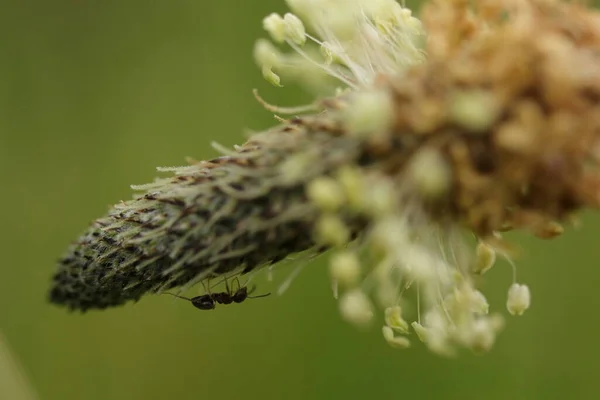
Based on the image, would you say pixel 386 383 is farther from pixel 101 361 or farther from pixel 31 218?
pixel 31 218

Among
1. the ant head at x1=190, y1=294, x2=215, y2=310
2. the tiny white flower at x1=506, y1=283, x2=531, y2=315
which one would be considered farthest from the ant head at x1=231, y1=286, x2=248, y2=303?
the tiny white flower at x1=506, y1=283, x2=531, y2=315

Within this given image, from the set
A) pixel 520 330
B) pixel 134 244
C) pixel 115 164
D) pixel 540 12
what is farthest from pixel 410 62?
pixel 115 164

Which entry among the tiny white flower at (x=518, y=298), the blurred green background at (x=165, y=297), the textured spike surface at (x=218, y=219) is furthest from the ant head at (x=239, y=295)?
the blurred green background at (x=165, y=297)

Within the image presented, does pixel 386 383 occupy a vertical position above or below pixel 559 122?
below

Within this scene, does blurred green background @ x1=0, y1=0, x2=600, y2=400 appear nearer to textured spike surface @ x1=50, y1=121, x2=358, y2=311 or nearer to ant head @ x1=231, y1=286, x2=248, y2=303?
ant head @ x1=231, y1=286, x2=248, y2=303

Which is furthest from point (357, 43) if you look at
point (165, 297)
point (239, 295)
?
point (165, 297)

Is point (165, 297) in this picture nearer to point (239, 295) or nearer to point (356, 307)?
point (239, 295)

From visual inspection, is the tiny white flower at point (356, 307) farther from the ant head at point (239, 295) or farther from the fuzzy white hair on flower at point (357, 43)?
the ant head at point (239, 295)
